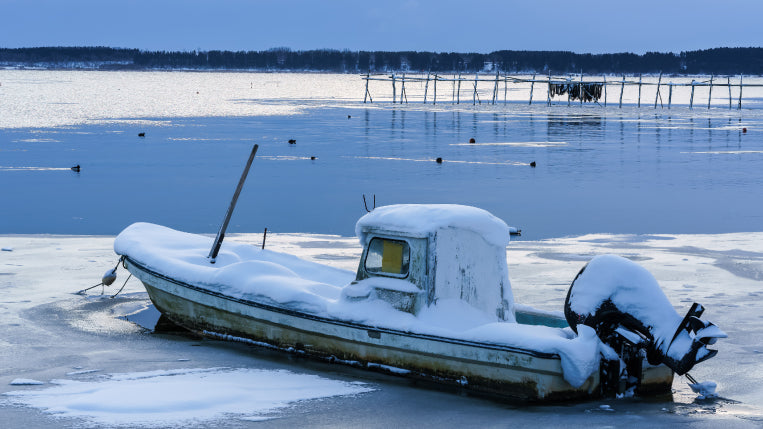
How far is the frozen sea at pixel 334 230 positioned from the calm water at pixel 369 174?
0.11 meters

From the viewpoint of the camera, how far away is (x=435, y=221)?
384 inches

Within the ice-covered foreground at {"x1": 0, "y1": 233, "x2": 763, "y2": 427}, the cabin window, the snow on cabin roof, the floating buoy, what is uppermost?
the snow on cabin roof

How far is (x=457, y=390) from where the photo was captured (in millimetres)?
9258

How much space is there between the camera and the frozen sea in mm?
8734

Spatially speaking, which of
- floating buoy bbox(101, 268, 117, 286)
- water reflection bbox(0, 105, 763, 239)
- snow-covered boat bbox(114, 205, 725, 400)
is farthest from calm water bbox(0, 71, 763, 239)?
snow-covered boat bbox(114, 205, 725, 400)

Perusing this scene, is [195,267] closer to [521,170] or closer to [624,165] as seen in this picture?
[521,170]

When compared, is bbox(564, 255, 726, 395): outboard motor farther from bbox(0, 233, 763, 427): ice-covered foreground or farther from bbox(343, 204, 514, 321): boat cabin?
bbox(343, 204, 514, 321): boat cabin

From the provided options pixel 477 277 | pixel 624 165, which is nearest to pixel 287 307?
pixel 477 277

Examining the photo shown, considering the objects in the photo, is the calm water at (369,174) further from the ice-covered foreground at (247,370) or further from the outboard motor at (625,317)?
the outboard motor at (625,317)

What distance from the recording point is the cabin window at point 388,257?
9883mm

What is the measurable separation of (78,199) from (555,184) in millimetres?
13734

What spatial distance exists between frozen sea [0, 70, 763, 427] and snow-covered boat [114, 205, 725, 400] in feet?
0.85

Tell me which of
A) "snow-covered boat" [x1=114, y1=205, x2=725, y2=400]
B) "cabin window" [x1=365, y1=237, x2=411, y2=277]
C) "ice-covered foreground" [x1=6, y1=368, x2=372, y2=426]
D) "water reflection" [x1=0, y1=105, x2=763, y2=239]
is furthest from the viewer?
"water reflection" [x1=0, y1=105, x2=763, y2=239]

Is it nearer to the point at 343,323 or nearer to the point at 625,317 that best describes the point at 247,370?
the point at 343,323
